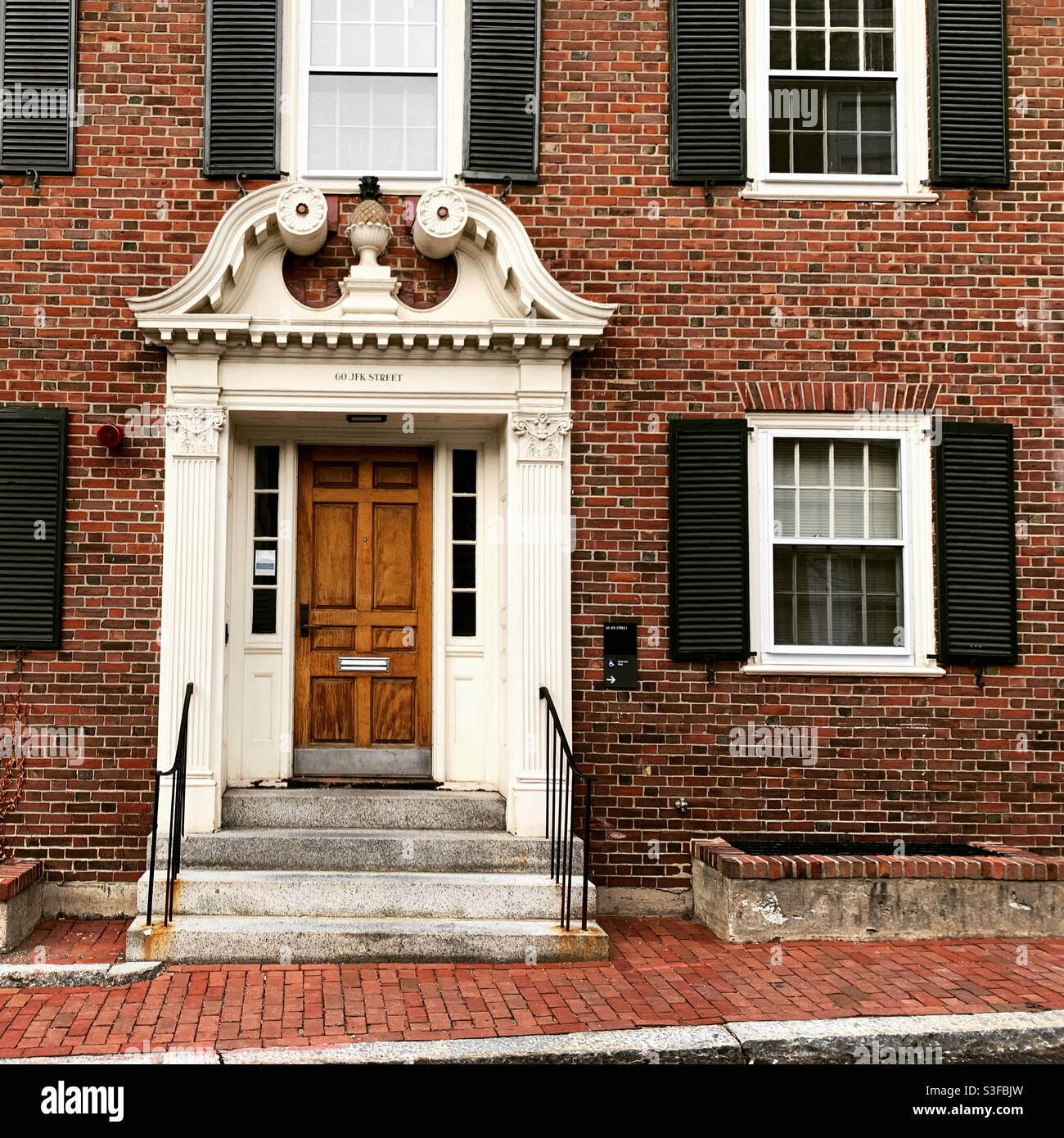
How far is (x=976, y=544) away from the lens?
24.8 feet

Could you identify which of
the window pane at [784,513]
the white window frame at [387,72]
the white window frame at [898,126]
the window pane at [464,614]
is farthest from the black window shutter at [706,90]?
the window pane at [464,614]

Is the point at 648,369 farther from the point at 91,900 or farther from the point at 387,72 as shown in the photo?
the point at 91,900

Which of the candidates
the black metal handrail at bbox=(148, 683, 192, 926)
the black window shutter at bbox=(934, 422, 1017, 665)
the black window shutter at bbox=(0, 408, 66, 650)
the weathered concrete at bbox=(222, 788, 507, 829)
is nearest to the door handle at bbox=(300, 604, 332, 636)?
the black metal handrail at bbox=(148, 683, 192, 926)

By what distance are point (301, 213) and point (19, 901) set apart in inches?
178

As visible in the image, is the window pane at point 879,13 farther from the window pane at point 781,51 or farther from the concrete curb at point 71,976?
Answer: the concrete curb at point 71,976

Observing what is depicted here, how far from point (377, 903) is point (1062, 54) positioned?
737cm

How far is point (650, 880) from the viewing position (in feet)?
24.0

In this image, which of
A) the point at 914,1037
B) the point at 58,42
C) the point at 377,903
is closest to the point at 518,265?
the point at 58,42

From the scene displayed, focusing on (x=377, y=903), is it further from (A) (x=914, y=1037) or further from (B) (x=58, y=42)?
(B) (x=58, y=42)

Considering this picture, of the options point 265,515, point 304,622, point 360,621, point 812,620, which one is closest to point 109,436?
point 265,515

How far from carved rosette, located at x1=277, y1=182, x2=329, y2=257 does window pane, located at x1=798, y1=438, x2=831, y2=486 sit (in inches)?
140

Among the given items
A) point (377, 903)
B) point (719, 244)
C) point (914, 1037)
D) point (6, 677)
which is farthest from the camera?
point (719, 244)

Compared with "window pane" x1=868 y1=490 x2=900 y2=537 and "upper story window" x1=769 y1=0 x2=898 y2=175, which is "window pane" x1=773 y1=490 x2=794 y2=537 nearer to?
"window pane" x1=868 y1=490 x2=900 y2=537

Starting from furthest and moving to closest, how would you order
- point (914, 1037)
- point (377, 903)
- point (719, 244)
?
point (719, 244), point (377, 903), point (914, 1037)
